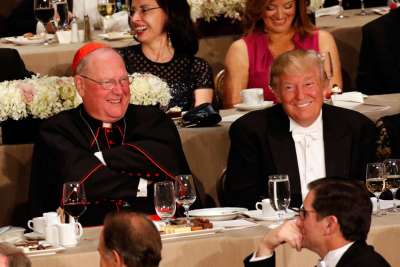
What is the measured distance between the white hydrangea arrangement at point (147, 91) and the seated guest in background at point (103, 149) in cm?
35

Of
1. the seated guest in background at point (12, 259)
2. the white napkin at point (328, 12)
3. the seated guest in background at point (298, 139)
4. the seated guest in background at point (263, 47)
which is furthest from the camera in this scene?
the white napkin at point (328, 12)

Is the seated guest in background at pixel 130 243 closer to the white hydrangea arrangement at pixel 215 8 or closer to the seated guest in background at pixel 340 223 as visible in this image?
the seated guest in background at pixel 340 223

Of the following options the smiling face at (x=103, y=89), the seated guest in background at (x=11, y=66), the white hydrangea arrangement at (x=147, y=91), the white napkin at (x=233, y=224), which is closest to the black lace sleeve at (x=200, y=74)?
the white hydrangea arrangement at (x=147, y=91)

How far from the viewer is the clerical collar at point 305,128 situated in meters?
6.33

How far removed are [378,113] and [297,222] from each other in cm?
229

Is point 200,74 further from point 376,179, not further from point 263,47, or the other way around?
point 376,179

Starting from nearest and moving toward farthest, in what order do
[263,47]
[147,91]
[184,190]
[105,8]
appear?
[184,190]
[147,91]
[263,47]
[105,8]

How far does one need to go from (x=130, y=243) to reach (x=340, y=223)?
80cm

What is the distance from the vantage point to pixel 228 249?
5.35 m

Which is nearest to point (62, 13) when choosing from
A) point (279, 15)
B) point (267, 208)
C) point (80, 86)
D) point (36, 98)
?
point (279, 15)

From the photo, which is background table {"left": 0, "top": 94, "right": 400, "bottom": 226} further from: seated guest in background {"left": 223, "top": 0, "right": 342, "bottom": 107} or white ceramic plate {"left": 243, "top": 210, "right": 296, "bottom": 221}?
white ceramic plate {"left": 243, "top": 210, "right": 296, "bottom": 221}

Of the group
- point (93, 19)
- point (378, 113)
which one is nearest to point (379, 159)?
point (378, 113)

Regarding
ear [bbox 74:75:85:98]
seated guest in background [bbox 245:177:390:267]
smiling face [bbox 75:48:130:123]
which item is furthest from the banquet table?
ear [bbox 74:75:85:98]

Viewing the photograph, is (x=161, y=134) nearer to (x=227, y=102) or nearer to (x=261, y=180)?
(x=261, y=180)
